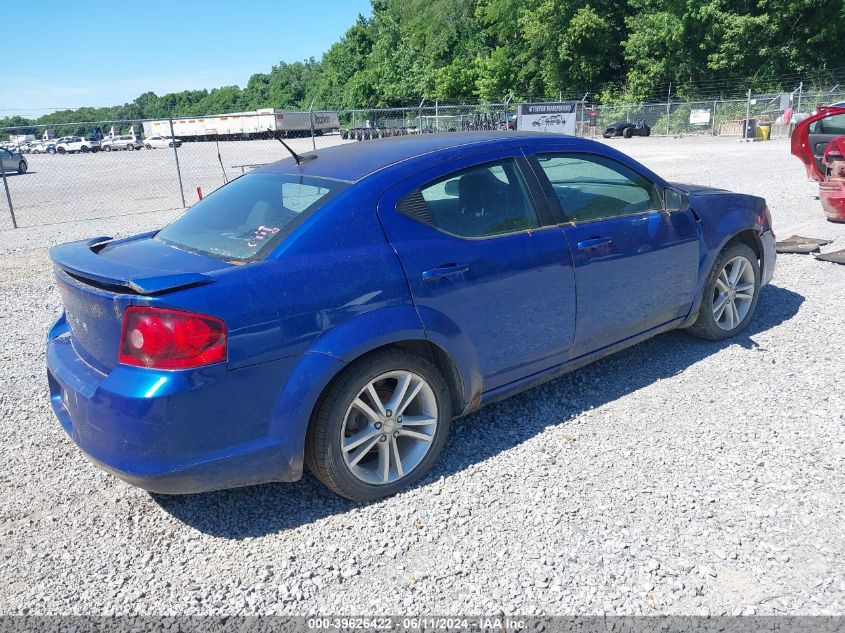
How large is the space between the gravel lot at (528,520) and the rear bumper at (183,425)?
1.30ft

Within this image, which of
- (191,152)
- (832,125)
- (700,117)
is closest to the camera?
(832,125)

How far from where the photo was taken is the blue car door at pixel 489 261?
3174 mm

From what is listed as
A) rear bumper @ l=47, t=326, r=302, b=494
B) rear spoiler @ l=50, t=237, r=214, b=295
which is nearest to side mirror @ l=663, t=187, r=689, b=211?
rear bumper @ l=47, t=326, r=302, b=494

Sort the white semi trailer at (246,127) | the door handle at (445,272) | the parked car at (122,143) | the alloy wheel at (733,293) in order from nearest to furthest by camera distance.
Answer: the door handle at (445,272), the alloy wheel at (733,293), the white semi trailer at (246,127), the parked car at (122,143)

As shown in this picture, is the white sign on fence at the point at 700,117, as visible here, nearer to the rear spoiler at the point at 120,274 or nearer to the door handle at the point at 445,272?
the door handle at the point at 445,272

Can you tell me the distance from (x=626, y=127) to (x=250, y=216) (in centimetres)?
3766

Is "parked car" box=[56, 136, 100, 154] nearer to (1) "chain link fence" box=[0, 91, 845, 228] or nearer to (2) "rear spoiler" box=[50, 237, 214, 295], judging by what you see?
(1) "chain link fence" box=[0, 91, 845, 228]

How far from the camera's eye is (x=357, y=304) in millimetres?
2918

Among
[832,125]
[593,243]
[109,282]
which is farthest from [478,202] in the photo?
[832,125]

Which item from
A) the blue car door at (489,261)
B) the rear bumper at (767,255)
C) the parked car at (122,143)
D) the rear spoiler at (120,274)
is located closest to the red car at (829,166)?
the rear bumper at (767,255)

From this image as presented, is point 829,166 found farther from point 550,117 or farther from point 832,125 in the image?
point 550,117

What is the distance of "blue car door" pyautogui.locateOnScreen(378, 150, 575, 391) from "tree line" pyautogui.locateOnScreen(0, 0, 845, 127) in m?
27.6

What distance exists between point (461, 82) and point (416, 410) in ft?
205

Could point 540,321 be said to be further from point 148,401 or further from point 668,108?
point 668,108
